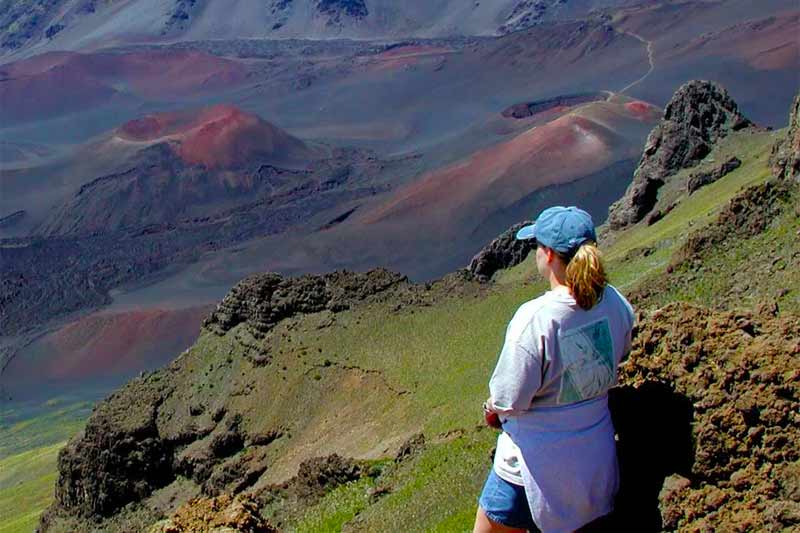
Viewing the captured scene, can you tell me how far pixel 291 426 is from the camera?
27250mm

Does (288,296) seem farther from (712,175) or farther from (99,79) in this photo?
(99,79)

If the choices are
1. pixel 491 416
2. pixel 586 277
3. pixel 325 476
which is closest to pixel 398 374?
pixel 325 476

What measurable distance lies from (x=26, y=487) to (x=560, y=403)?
39.4m

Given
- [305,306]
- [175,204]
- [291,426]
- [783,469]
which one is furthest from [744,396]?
[175,204]

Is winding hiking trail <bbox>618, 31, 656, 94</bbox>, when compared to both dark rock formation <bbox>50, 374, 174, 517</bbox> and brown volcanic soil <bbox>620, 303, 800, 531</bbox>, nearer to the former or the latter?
dark rock formation <bbox>50, 374, 174, 517</bbox>

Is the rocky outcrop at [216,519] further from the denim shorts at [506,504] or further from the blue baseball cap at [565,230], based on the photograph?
the blue baseball cap at [565,230]

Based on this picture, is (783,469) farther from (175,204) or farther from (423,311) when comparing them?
(175,204)

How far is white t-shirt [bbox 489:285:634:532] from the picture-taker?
19.7 feet

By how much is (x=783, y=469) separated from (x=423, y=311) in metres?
24.4

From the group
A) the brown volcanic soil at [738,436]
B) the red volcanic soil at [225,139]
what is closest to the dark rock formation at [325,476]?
the brown volcanic soil at [738,436]

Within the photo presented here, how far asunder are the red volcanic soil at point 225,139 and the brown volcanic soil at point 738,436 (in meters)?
111

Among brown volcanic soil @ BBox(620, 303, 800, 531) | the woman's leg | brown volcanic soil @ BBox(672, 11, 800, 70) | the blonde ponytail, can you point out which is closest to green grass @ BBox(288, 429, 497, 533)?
the woman's leg

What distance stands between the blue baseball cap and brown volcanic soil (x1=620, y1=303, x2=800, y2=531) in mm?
1395

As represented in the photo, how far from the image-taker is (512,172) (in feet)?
293
